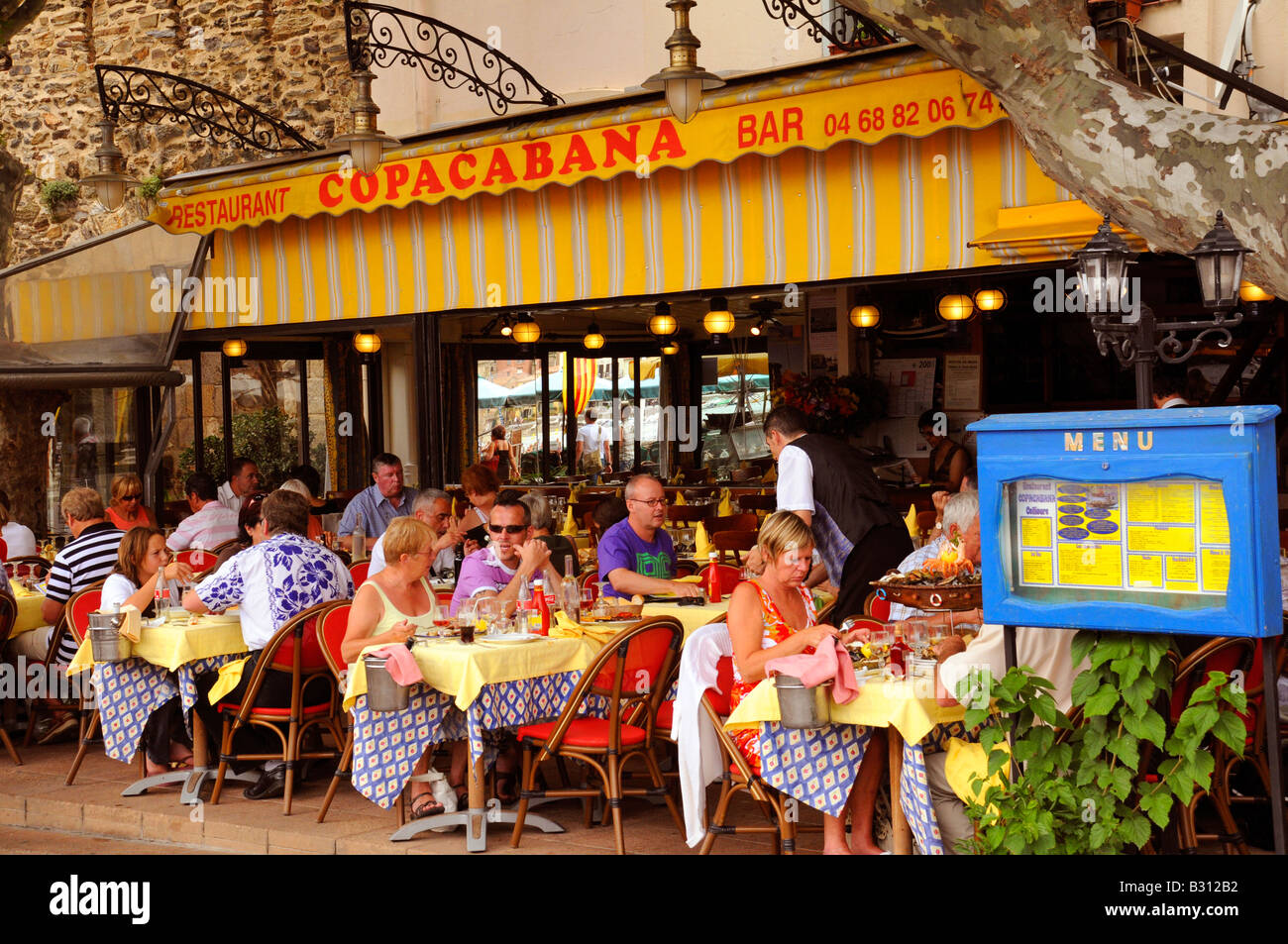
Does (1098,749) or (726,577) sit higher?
(726,577)

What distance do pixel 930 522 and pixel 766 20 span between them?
4838 mm

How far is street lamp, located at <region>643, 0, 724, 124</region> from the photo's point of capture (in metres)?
7.20

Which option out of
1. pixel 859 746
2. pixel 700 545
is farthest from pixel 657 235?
pixel 859 746

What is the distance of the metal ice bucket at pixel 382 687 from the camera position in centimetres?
582

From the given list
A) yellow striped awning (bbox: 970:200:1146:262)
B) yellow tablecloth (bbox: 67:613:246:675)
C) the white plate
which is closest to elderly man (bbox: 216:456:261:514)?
yellow tablecloth (bbox: 67:613:246:675)

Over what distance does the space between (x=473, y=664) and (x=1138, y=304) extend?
9.48 feet

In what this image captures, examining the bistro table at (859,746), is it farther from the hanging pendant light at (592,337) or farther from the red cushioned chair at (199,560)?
the hanging pendant light at (592,337)

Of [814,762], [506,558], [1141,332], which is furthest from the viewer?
[506,558]

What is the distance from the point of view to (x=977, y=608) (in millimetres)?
5379

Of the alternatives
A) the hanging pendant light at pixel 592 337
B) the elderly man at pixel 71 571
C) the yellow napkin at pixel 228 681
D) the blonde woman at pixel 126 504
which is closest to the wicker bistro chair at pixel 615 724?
the yellow napkin at pixel 228 681

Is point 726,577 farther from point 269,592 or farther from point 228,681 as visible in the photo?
point 228,681

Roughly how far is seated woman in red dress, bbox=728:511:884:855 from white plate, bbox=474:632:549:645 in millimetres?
1099

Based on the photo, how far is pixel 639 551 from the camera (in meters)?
7.28
